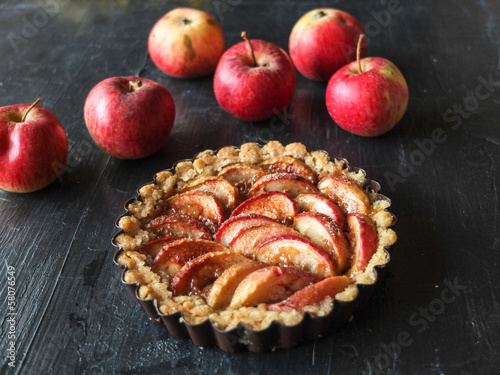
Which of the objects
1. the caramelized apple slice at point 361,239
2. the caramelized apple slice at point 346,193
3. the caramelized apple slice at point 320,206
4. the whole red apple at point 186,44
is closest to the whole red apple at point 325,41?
the whole red apple at point 186,44

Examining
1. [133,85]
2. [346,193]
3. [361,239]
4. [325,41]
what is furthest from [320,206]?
[325,41]

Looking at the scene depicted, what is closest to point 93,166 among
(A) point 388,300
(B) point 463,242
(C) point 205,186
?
(C) point 205,186

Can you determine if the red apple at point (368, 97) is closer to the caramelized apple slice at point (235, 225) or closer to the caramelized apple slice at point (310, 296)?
the caramelized apple slice at point (235, 225)

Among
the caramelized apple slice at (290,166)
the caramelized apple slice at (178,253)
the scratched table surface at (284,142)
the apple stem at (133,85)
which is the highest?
the apple stem at (133,85)

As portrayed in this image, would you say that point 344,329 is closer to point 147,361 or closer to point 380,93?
point 147,361

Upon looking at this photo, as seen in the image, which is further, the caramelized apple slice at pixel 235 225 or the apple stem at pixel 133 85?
the apple stem at pixel 133 85

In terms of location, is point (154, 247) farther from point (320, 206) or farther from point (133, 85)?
point (133, 85)
